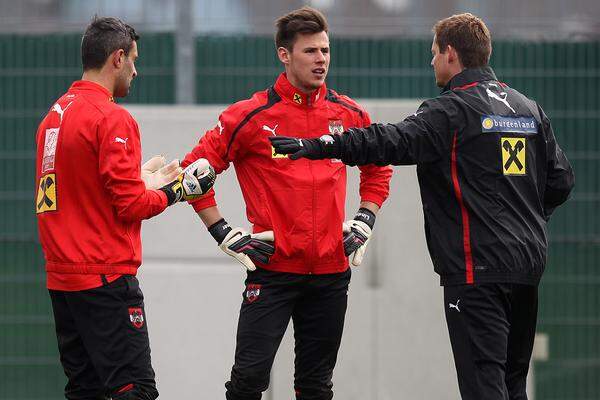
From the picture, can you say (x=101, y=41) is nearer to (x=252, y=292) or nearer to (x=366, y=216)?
(x=252, y=292)

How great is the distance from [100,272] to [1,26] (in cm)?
326

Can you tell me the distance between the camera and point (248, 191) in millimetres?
5852

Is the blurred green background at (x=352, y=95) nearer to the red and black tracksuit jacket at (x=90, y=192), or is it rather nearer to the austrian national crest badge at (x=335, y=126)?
the austrian national crest badge at (x=335, y=126)

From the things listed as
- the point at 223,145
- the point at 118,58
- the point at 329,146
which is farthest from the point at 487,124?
the point at 118,58

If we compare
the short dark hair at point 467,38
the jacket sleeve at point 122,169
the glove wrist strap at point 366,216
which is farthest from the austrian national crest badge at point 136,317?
the short dark hair at point 467,38

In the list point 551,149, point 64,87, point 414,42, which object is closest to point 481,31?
point 551,149

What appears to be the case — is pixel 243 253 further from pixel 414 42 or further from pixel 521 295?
pixel 414 42

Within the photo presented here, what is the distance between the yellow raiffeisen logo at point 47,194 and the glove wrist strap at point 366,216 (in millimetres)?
1534

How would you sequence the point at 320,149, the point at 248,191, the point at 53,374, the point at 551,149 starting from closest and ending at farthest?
the point at 320,149
the point at 551,149
the point at 248,191
the point at 53,374

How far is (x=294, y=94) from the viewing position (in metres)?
5.85

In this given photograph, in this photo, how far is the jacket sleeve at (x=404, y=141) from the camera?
5.13m

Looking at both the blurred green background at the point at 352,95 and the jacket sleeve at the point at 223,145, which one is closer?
the jacket sleeve at the point at 223,145

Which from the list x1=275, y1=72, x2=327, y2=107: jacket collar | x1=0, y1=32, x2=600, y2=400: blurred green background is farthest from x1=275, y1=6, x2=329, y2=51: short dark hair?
x1=0, y1=32, x2=600, y2=400: blurred green background

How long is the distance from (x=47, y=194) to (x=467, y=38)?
1.97 meters
